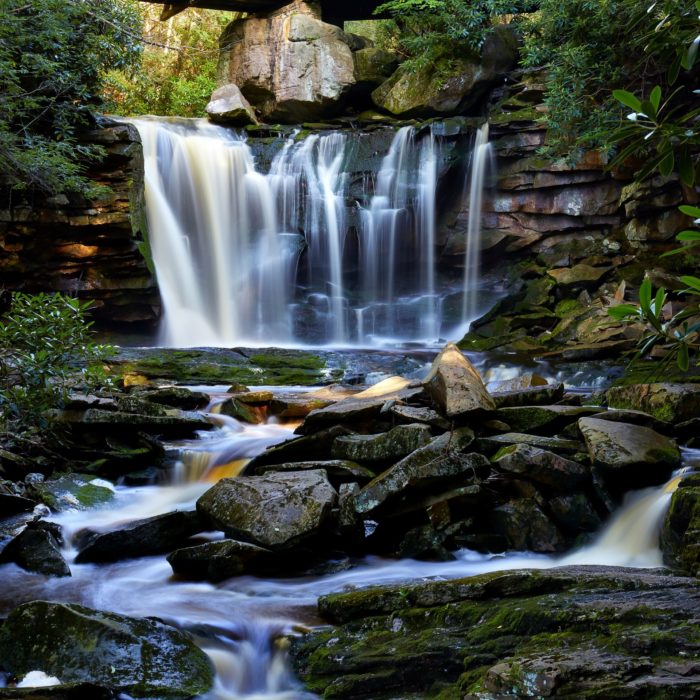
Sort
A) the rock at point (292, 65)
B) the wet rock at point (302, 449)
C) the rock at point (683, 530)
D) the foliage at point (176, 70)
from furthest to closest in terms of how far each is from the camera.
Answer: the foliage at point (176, 70)
the rock at point (292, 65)
the wet rock at point (302, 449)
the rock at point (683, 530)

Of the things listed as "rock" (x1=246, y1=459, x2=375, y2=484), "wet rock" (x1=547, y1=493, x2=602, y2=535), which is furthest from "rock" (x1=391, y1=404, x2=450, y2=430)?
"wet rock" (x1=547, y1=493, x2=602, y2=535)

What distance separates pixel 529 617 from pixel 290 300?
14.2 m

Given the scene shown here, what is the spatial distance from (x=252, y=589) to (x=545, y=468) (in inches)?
97.1

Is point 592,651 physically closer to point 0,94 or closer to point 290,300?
point 0,94

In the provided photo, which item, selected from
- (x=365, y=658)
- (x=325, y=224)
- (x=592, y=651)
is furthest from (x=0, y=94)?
(x=592, y=651)

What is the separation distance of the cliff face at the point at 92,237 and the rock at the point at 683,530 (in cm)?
1209

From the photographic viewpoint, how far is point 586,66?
44.2 ft

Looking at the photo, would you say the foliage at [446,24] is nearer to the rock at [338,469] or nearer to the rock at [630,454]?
the rock at [630,454]

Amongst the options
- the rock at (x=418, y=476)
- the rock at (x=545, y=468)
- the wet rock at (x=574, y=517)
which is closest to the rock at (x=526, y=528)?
the wet rock at (x=574, y=517)

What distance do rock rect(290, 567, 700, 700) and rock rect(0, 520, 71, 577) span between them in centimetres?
221

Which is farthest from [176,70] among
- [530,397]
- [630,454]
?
[630,454]

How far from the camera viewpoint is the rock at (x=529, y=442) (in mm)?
6359

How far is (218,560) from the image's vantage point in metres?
5.43

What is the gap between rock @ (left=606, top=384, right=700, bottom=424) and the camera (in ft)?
24.7
